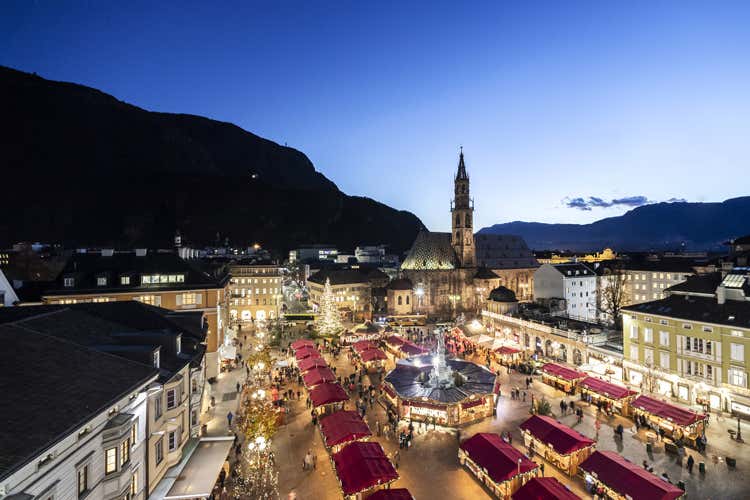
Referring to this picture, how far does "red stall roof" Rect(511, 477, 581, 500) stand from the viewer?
648 inches

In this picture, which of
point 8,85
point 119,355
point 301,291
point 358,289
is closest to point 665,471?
point 119,355

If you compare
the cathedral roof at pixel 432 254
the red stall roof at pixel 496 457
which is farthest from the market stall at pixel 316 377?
the cathedral roof at pixel 432 254

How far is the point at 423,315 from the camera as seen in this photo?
228 ft

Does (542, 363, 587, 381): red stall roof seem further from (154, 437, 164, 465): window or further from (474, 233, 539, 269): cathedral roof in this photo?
(474, 233, 539, 269): cathedral roof

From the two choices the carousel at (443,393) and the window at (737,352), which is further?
the carousel at (443,393)

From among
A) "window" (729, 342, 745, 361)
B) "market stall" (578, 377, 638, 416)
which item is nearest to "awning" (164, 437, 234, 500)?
"market stall" (578, 377, 638, 416)

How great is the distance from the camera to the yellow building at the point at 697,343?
1086 inches

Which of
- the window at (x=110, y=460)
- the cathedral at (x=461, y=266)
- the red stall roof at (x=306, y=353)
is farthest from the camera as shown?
the cathedral at (x=461, y=266)

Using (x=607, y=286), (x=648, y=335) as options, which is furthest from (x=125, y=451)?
(x=607, y=286)

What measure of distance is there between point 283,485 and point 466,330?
36632mm

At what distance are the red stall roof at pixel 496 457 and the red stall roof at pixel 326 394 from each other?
35.1ft

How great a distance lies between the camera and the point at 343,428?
77.7 ft

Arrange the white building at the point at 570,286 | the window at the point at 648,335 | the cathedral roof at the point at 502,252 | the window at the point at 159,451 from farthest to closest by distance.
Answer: the cathedral roof at the point at 502,252, the white building at the point at 570,286, the window at the point at 648,335, the window at the point at 159,451

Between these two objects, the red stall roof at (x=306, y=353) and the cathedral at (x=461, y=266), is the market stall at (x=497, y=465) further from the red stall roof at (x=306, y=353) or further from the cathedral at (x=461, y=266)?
the cathedral at (x=461, y=266)
